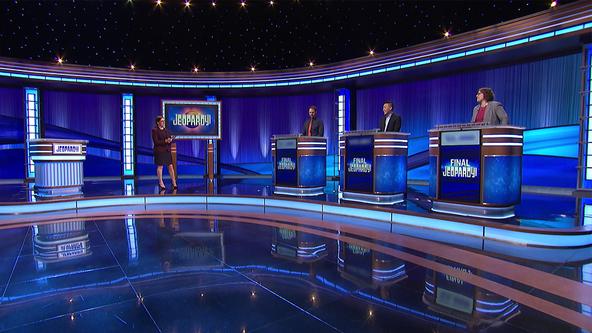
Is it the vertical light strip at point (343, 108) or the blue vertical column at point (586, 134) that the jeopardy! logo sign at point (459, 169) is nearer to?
the blue vertical column at point (586, 134)

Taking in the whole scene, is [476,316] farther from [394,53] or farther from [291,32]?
[291,32]

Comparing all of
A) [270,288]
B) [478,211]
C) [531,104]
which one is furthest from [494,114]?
[531,104]

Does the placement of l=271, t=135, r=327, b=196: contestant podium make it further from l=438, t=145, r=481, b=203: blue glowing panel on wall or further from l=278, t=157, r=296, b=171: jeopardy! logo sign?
l=438, t=145, r=481, b=203: blue glowing panel on wall

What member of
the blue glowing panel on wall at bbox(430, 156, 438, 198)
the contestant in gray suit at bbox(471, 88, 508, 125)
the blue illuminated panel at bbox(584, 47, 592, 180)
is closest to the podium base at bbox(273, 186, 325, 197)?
the blue glowing panel on wall at bbox(430, 156, 438, 198)

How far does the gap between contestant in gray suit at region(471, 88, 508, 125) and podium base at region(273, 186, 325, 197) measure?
2.82 meters

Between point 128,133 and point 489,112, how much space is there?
972 centimetres

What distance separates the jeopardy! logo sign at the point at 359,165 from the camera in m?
5.08

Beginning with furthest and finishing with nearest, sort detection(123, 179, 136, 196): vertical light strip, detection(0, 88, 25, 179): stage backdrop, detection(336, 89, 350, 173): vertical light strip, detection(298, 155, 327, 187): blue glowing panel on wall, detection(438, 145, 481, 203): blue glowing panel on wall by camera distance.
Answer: detection(336, 89, 350, 173): vertical light strip, detection(0, 88, 25, 179): stage backdrop, detection(123, 179, 136, 196): vertical light strip, detection(298, 155, 327, 187): blue glowing panel on wall, detection(438, 145, 481, 203): blue glowing panel on wall

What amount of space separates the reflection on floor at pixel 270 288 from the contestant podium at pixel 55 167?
2599 mm

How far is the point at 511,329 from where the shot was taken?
1.66 m

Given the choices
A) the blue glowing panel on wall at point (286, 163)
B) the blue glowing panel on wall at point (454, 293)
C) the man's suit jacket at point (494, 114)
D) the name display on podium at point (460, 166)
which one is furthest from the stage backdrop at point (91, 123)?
the blue glowing panel on wall at point (454, 293)

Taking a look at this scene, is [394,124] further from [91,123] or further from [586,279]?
[91,123]

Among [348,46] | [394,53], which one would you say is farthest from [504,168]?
[348,46]

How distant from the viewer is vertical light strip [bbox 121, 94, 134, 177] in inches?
402
